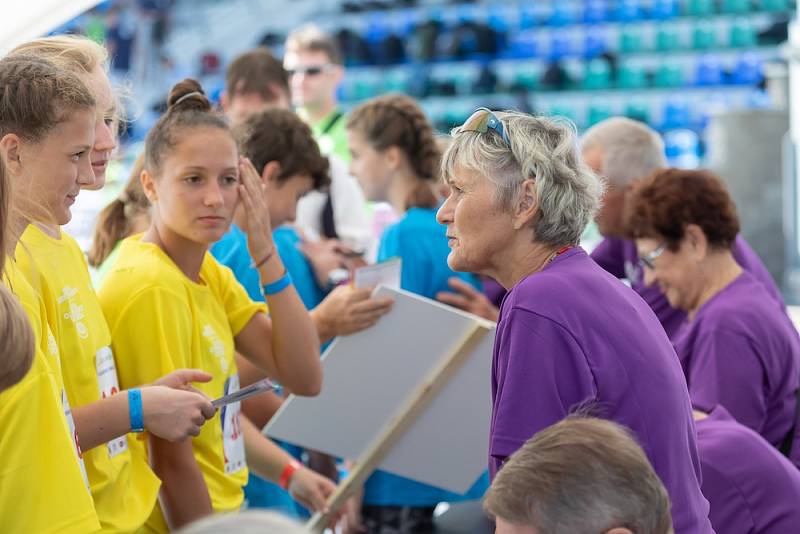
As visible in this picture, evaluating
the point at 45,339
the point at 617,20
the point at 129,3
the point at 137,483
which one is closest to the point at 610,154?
the point at 137,483

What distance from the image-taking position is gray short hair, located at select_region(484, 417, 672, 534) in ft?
4.80

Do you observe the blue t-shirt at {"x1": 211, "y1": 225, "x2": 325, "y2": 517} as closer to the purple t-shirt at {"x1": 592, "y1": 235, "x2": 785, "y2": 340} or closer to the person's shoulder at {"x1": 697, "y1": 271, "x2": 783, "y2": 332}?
the purple t-shirt at {"x1": 592, "y1": 235, "x2": 785, "y2": 340}

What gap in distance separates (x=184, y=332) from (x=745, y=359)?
4.88 feet

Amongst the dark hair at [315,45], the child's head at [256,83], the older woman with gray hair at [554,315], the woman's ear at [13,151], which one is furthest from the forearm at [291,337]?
the dark hair at [315,45]

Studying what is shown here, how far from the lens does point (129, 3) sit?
13.1 meters

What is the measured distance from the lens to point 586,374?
181 cm

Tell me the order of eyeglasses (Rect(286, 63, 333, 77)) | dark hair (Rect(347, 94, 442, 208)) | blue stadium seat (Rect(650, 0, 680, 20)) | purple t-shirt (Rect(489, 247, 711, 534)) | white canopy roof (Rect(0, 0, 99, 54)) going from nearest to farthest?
purple t-shirt (Rect(489, 247, 711, 534)), white canopy roof (Rect(0, 0, 99, 54)), dark hair (Rect(347, 94, 442, 208)), eyeglasses (Rect(286, 63, 333, 77)), blue stadium seat (Rect(650, 0, 680, 20))

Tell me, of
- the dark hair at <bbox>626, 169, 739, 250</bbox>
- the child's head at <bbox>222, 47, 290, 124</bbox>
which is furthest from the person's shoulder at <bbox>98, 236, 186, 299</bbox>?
the child's head at <bbox>222, 47, 290, 124</bbox>

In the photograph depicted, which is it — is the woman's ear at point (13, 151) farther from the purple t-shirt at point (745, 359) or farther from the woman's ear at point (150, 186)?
the purple t-shirt at point (745, 359)

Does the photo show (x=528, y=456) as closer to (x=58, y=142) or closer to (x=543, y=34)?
(x=58, y=142)

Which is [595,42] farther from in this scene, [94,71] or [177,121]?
[94,71]

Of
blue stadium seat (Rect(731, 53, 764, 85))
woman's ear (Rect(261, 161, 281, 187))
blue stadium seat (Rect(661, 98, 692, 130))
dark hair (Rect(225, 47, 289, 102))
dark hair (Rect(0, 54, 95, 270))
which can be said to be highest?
dark hair (Rect(0, 54, 95, 270))

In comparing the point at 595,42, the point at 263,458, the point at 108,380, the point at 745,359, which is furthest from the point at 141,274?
the point at 595,42

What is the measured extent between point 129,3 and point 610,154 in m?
10.00
